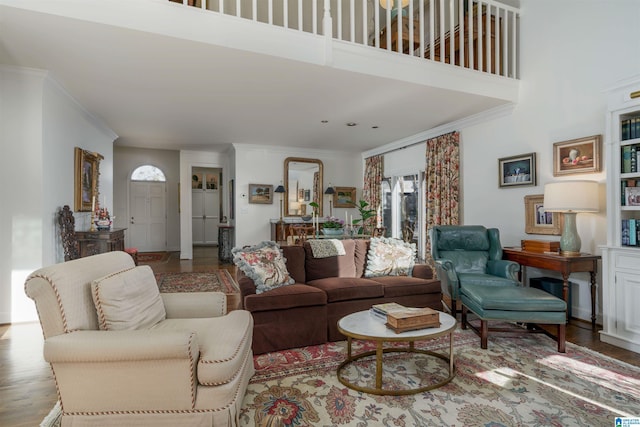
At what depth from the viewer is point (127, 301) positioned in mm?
1896

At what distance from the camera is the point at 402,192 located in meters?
7.12

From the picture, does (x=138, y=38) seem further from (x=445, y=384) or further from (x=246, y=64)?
(x=445, y=384)

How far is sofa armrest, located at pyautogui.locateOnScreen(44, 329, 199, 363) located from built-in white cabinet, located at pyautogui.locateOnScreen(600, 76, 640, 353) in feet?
11.1

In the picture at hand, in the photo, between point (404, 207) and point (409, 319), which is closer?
point (409, 319)

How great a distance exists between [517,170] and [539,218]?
665 mm

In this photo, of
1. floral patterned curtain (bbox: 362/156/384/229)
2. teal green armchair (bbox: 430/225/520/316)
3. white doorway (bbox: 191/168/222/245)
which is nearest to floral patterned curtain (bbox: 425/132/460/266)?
teal green armchair (bbox: 430/225/520/316)

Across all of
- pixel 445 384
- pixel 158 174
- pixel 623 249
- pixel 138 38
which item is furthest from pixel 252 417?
pixel 158 174

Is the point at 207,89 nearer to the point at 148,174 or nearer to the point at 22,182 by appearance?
the point at 22,182

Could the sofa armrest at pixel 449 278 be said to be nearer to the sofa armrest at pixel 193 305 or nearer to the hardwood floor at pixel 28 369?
the hardwood floor at pixel 28 369

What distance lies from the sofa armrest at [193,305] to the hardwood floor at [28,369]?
0.82 m

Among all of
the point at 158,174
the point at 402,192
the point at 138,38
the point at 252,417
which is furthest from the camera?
the point at 158,174

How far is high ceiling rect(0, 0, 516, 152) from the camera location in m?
3.03

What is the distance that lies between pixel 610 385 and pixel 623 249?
4.08 ft

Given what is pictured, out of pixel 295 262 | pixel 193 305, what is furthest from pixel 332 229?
pixel 193 305
